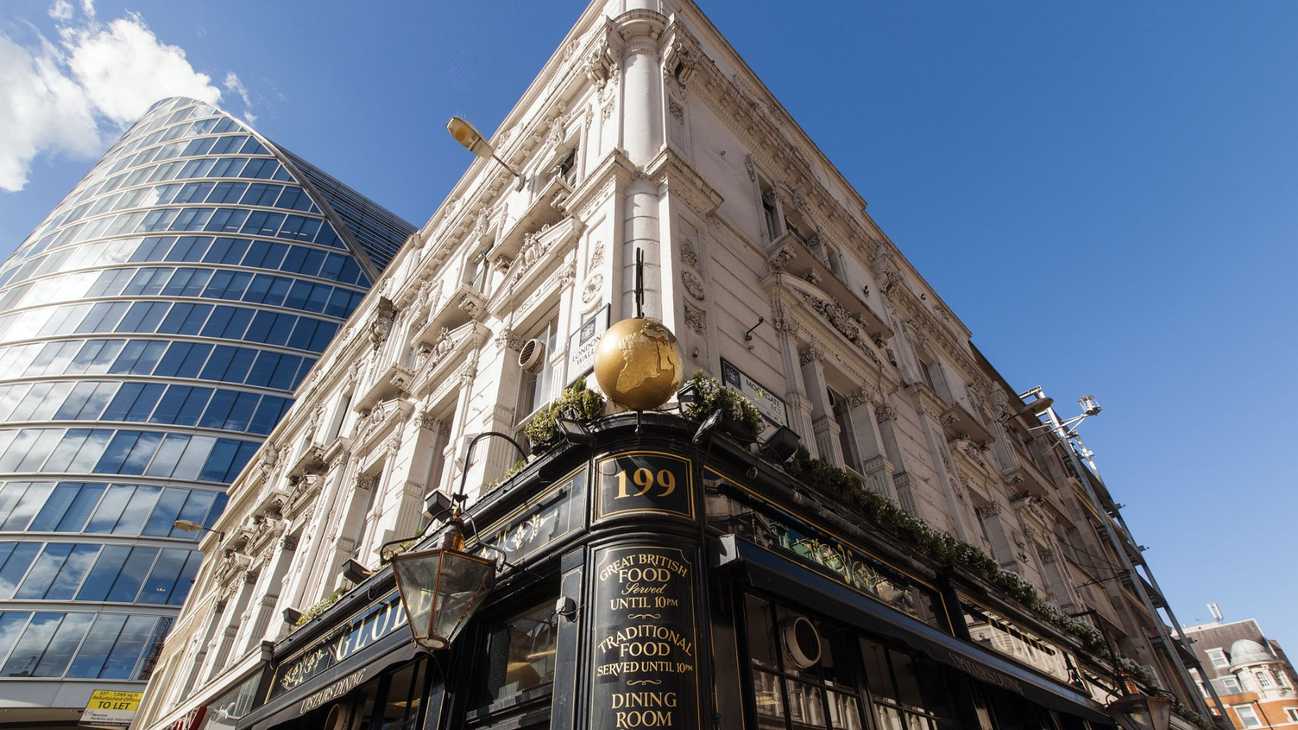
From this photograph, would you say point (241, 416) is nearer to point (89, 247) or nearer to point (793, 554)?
point (89, 247)

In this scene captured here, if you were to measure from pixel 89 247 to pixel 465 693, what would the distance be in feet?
273

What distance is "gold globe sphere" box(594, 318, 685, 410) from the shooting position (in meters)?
6.46

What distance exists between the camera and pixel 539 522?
24.9ft

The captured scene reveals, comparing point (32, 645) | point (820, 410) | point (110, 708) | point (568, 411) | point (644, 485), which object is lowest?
point (644, 485)

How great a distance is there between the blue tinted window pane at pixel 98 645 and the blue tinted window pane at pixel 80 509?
761 centimetres

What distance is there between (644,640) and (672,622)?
1.05 feet

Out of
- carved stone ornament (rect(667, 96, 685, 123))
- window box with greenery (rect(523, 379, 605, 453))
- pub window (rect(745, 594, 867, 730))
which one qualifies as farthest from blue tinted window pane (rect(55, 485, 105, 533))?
pub window (rect(745, 594, 867, 730))

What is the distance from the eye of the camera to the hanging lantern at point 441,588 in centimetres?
653

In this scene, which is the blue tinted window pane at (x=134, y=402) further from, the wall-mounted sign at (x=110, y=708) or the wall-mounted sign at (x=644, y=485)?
the wall-mounted sign at (x=644, y=485)

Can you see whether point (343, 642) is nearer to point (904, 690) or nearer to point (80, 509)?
point (904, 690)

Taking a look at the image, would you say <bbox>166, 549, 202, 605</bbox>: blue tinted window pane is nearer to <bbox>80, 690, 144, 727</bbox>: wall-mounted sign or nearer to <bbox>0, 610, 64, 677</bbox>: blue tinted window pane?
<bbox>0, 610, 64, 677</bbox>: blue tinted window pane

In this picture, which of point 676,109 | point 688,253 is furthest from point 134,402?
point 688,253

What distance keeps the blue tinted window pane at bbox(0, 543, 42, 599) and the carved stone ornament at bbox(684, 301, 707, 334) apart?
5637 cm

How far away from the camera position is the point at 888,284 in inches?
833
